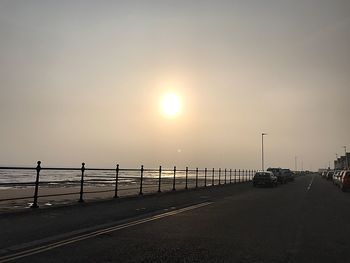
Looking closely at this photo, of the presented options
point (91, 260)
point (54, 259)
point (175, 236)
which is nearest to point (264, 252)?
point (175, 236)

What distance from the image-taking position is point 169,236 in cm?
1034

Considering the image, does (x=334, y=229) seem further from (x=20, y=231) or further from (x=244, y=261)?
(x=20, y=231)

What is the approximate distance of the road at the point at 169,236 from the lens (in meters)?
8.11

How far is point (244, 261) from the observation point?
25.5ft

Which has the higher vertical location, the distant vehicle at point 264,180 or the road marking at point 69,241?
the distant vehicle at point 264,180

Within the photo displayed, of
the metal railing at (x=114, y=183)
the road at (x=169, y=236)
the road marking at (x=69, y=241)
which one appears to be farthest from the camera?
the metal railing at (x=114, y=183)

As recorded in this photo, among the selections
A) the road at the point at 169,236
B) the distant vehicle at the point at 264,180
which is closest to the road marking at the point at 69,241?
the road at the point at 169,236

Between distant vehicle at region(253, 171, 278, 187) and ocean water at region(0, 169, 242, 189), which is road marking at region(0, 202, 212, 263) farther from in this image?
distant vehicle at region(253, 171, 278, 187)

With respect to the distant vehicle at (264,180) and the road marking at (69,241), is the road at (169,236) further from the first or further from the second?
the distant vehicle at (264,180)

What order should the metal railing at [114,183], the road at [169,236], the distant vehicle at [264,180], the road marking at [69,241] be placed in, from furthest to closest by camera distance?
the distant vehicle at [264,180], the metal railing at [114,183], the road at [169,236], the road marking at [69,241]

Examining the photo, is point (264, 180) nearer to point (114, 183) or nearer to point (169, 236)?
point (114, 183)

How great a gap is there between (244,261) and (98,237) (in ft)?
12.4

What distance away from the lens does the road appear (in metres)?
8.11

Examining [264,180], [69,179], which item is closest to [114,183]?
[264,180]
